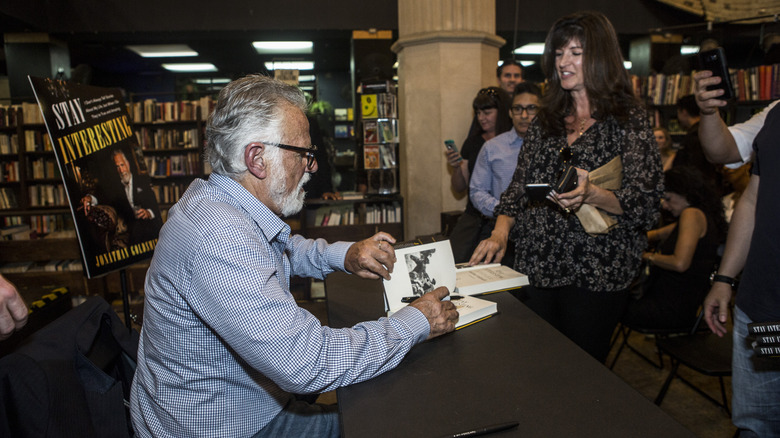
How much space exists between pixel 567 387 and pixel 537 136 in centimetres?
112

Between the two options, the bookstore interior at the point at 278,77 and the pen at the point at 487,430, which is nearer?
the pen at the point at 487,430

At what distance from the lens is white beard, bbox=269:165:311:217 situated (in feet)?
4.25

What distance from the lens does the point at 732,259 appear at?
1.60 m

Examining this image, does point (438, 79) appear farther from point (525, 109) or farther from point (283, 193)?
point (283, 193)

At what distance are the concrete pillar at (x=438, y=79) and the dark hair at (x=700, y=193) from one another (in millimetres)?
1949

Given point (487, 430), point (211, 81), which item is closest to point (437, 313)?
point (487, 430)

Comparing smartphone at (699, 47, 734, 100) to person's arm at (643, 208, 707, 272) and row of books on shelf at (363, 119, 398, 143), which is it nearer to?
person's arm at (643, 208, 707, 272)

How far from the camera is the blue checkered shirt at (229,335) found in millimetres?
989

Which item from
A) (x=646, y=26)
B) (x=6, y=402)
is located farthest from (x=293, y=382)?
(x=646, y=26)

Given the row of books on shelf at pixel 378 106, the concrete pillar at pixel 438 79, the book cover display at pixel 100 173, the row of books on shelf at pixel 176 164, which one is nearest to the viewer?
the book cover display at pixel 100 173

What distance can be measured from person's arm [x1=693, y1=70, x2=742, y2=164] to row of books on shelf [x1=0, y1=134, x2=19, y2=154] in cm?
917

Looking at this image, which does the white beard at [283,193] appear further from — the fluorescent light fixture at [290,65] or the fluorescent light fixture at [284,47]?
the fluorescent light fixture at [290,65]

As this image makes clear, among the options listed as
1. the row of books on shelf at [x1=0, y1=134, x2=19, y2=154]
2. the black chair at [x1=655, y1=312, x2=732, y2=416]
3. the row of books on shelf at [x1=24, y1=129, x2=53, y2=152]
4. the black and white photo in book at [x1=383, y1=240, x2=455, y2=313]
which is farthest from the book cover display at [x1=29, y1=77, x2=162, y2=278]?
the row of books on shelf at [x1=0, y1=134, x2=19, y2=154]

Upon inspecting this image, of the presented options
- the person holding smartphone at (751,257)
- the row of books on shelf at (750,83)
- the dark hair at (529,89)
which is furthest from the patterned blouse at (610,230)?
the row of books on shelf at (750,83)
